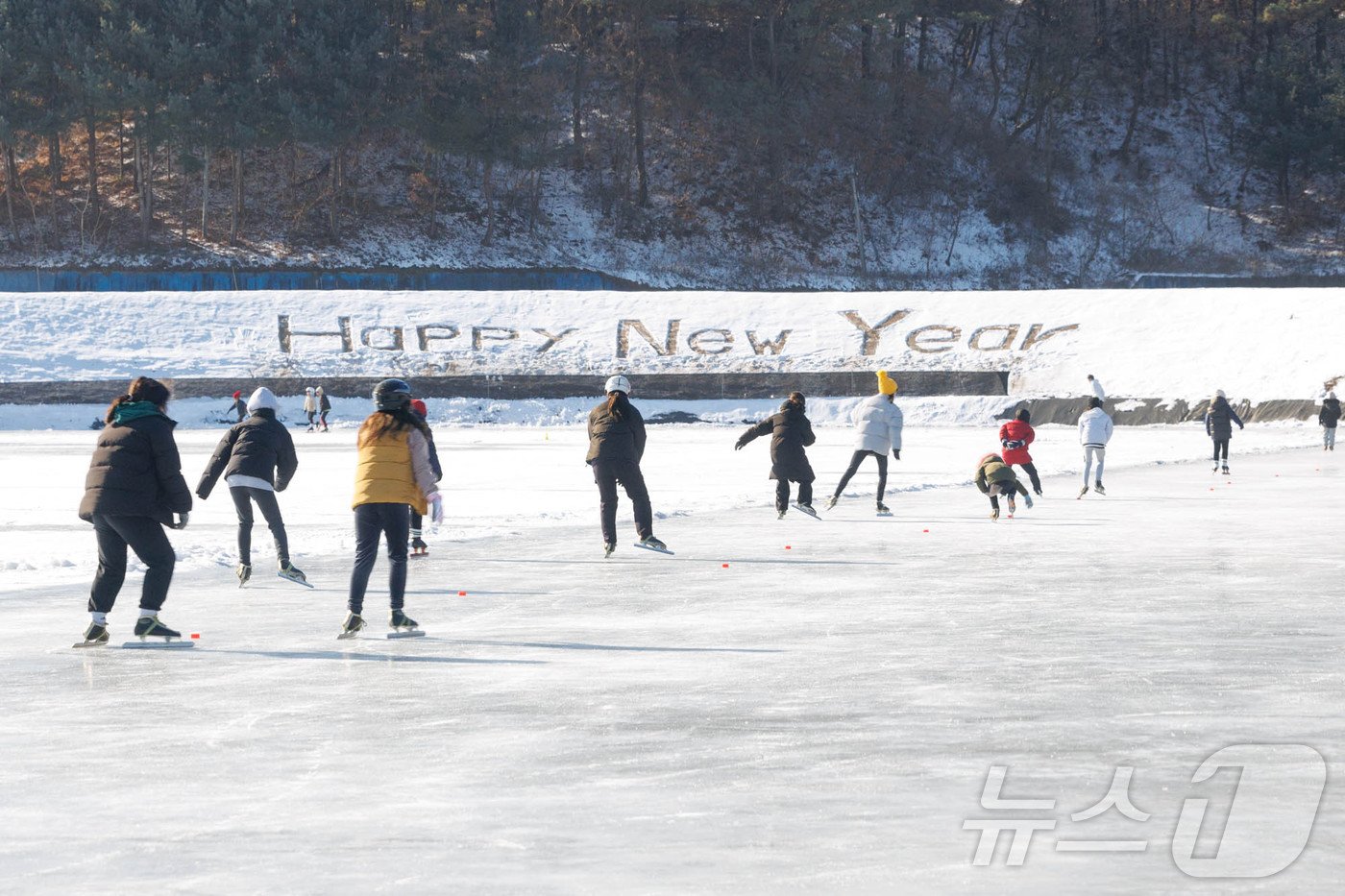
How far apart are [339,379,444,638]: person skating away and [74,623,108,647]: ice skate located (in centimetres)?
126

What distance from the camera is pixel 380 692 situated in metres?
7.65

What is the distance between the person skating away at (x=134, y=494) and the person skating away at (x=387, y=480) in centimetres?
93

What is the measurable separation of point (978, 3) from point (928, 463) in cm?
4938

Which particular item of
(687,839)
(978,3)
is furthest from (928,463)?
(978,3)

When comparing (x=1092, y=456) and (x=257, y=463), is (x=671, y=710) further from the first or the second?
(x=1092, y=456)

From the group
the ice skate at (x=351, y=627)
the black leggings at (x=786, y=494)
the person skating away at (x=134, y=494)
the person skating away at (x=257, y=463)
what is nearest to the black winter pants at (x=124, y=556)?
the person skating away at (x=134, y=494)

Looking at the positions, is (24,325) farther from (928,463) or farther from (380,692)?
(380,692)

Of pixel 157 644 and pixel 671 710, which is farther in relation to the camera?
pixel 157 644

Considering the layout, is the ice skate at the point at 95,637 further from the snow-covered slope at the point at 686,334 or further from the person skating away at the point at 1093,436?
the snow-covered slope at the point at 686,334

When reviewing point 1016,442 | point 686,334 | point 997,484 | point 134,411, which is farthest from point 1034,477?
point 686,334

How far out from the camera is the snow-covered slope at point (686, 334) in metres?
42.5

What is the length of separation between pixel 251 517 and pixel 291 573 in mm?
545

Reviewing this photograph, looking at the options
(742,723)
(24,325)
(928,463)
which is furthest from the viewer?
(24,325)

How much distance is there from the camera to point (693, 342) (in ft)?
148
